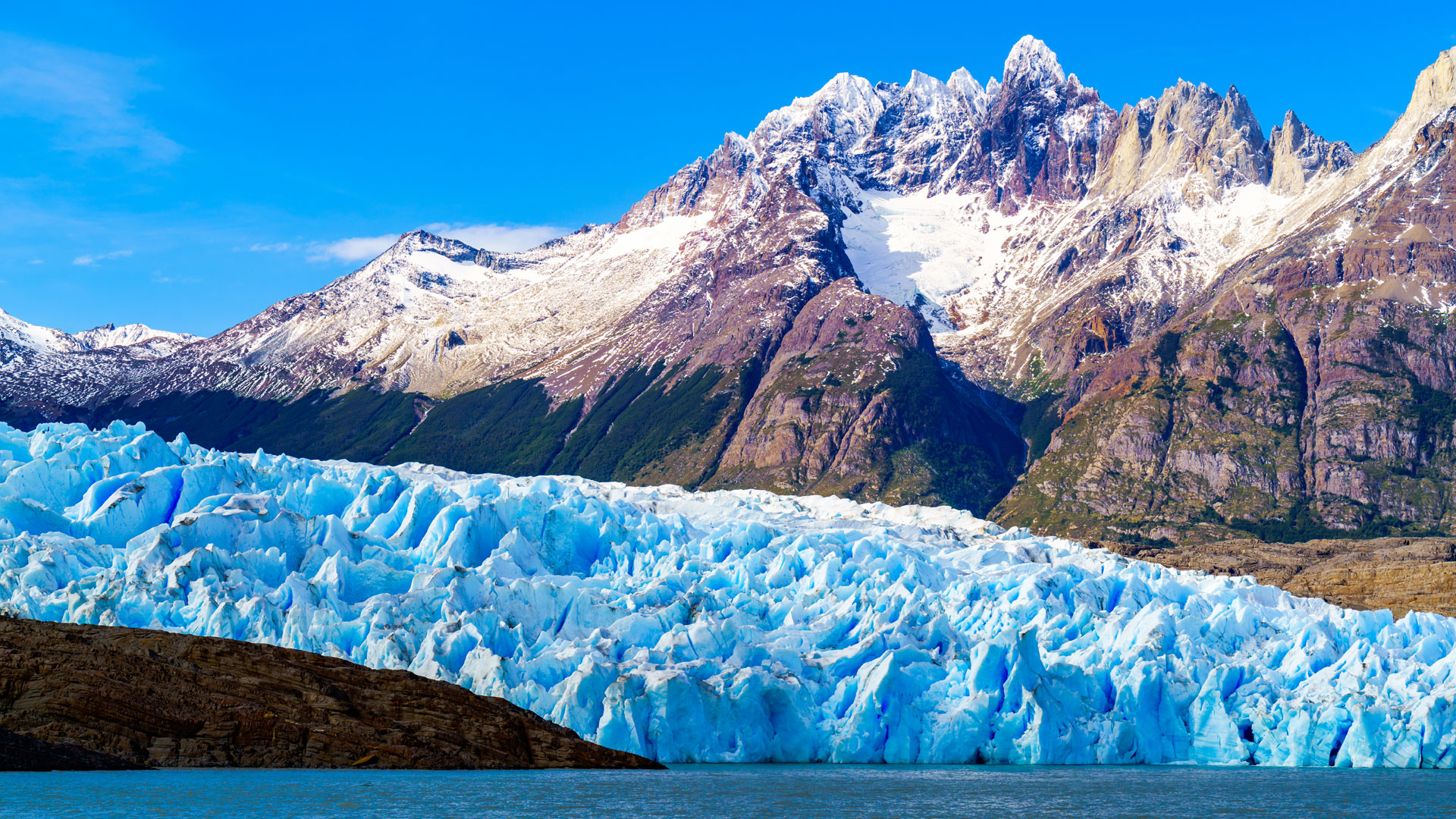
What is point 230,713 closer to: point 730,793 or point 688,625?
point 730,793

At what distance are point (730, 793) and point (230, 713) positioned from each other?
26.0 m

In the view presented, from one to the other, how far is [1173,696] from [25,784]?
6849cm

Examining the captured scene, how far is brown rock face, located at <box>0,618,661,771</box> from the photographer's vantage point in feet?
217

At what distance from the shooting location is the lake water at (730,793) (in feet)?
188

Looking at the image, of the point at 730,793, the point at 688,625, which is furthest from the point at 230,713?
the point at 688,625

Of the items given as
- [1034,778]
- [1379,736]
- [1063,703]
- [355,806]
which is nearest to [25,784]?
[355,806]

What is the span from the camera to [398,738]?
73.2m

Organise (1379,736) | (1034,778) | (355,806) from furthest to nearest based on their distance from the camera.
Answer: (1379,736) → (1034,778) → (355,806)

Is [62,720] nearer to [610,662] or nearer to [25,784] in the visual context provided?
[25,784]

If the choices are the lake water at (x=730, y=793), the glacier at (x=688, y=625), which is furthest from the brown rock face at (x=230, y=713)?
the glacier at (x=688, y=625)

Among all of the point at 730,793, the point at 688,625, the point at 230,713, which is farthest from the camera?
the point at 688,625

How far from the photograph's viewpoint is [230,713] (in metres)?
70.1

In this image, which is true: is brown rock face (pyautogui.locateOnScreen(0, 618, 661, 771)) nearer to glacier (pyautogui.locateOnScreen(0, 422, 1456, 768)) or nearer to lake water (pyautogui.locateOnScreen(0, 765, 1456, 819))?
lake water (pyautogui.locateOnScreen(0, 765, 1456, 819))

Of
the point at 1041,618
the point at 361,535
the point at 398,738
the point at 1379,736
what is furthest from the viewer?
the point at 1041,618
